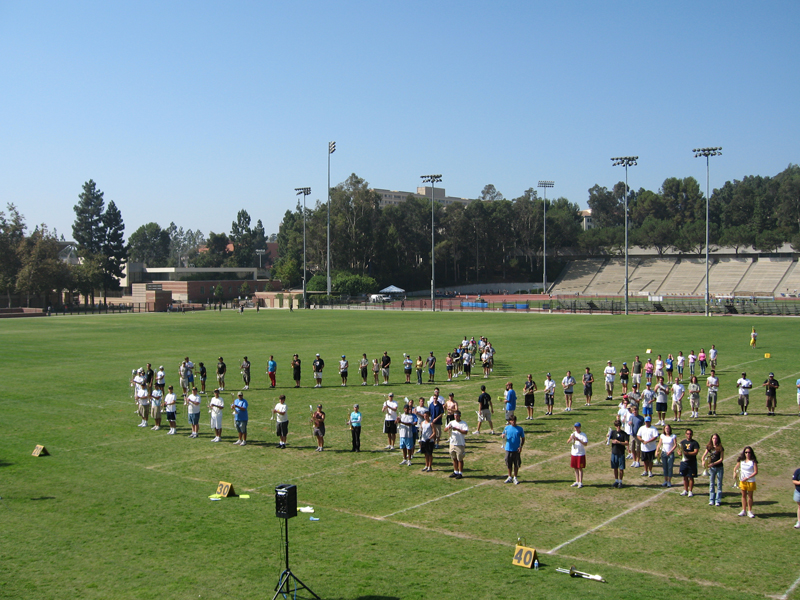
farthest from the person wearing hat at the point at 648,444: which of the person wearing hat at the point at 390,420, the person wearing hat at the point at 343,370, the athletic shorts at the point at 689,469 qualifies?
the person wearing hat at the point at 343,370

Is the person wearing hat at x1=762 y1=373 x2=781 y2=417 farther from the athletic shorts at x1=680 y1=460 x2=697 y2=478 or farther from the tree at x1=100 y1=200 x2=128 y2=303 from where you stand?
the tree at x1=100 y1=200 x2=128 y2=303

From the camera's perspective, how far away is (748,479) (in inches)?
520

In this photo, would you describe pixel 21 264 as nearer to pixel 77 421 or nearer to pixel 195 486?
pixel 77 421

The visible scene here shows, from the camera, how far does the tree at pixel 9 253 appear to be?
95.8m

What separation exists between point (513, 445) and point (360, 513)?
3.89 metres

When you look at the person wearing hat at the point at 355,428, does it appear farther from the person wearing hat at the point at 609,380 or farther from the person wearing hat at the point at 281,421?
the person wearing hat at the point at 609,380

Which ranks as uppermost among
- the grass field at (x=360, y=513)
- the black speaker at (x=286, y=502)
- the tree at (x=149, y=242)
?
the tree at (x=149, y=242)

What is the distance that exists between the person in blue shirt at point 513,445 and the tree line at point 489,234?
353 ft

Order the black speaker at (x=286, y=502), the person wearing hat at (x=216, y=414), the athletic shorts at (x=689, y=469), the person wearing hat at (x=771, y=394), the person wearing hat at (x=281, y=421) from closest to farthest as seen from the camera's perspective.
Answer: the black speaker at (x=286, y=502), the athletic shorts at (x=689, y=469), the person wearing hat at (x=281, y=421), the person wearing hat at (x=216, y=414), the person wearing hat at (x=771, y=394)

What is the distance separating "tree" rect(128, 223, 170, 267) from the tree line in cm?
5386

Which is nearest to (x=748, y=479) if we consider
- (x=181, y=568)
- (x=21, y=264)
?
(x=181, y=568)

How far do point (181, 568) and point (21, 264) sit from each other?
101 metres

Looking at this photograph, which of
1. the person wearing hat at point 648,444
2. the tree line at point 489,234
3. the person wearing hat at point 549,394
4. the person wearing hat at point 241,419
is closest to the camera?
the person wearing hat at point 648,444

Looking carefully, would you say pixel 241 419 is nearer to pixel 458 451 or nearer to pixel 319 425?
pixel 319 425
